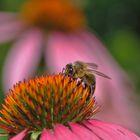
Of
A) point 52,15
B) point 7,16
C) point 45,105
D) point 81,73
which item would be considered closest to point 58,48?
point 52,15

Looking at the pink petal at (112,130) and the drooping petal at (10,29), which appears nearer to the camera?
the pink petal at (112,130)

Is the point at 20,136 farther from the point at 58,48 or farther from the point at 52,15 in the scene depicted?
the point at 52,15

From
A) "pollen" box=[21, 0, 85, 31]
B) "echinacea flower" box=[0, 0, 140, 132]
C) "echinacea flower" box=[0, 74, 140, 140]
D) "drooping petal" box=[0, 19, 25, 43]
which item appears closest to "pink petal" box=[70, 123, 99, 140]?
"echinacea flower" box=[0, 74, 140, 140]

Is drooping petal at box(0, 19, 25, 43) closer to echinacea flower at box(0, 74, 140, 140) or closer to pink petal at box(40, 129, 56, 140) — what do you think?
echinacea flower at box(0, 74, 140, 140)

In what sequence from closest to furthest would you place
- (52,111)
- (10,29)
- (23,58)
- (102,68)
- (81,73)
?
Result: (52,111) < (81,73) < (23,58) < (102,68) < (10,29)

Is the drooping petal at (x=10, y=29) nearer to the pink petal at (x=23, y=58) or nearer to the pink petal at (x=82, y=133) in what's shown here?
the pink petal at (x=23, y=58)

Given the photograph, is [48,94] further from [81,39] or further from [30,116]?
[81,39]

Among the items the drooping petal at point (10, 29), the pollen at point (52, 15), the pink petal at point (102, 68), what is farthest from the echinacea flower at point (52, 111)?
the pollen at point (52, 15)
